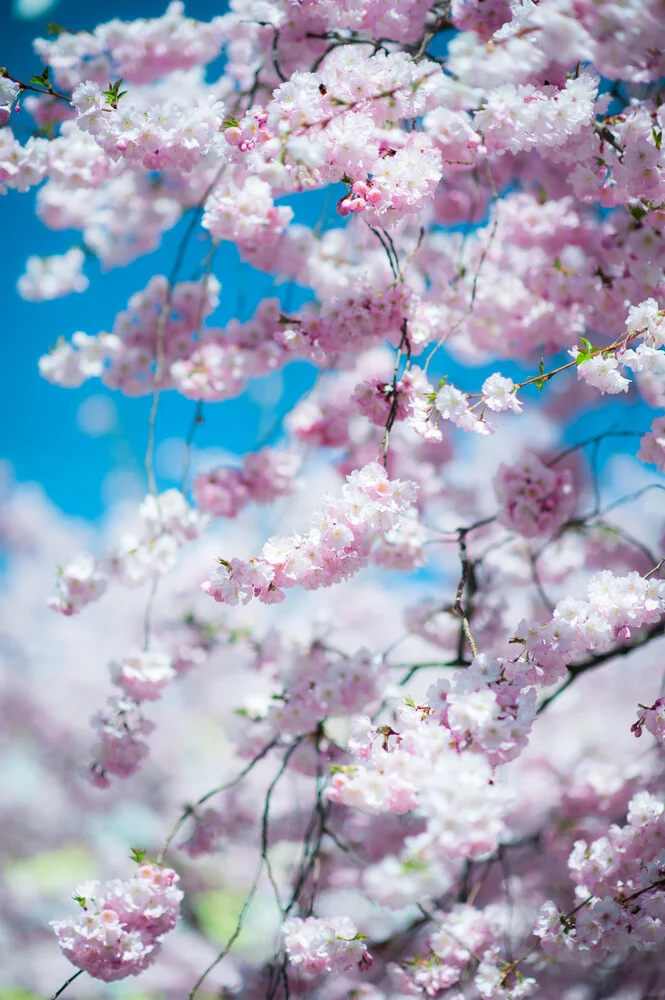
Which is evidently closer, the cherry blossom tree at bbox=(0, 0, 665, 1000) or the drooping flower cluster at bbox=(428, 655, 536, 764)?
the drooping flower cluster at bbox=(428, 655, 536, 764)

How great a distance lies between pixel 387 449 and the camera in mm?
1674

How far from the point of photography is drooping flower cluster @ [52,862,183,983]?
6.33ft

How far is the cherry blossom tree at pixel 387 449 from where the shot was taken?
1.64 m

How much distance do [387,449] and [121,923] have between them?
1.50m

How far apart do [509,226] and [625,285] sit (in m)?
0.81

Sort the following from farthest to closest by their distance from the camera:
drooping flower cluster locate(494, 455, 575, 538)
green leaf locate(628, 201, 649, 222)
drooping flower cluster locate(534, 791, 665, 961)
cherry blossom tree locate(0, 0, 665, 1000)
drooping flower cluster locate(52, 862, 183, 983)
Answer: drooping flower cluster locate(494, 455, 575, 538)
green leaf locate(628, 201, 649, 222)
drooping flower cluster locate(52, 862, 183, 983)
drooping flower cluster locate(534, 791, 665, 961)
cherry blossom tree locate(0, 0, 665, 1000)

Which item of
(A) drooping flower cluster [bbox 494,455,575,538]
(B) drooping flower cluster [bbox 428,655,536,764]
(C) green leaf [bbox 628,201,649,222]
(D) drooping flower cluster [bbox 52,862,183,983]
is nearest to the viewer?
(B) drooping flower cluster [bbox 428,655,536,764]

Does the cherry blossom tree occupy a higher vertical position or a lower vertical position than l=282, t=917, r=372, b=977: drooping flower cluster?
higher

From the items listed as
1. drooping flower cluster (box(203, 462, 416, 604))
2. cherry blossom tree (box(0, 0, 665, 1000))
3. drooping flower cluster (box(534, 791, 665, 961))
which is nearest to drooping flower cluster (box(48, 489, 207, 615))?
cherry blossom tree (box(0, 0, 665, 1000))

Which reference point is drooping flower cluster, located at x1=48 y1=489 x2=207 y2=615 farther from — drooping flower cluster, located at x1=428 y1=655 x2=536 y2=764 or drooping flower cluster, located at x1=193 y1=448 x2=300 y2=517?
drooping flower cluster, located at x1=428 y1=655 x2=536 y2=764

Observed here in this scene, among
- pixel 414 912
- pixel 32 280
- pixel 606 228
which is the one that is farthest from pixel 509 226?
pixel 414 912

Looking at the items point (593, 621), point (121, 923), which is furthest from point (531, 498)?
point (121, 923)

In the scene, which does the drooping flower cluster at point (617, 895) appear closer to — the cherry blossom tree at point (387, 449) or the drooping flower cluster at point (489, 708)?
the cherry blossom tree at point (387, 449)

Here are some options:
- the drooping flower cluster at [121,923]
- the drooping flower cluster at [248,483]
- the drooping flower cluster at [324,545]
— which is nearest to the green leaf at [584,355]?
the drooping flower cluster at [324,545]
